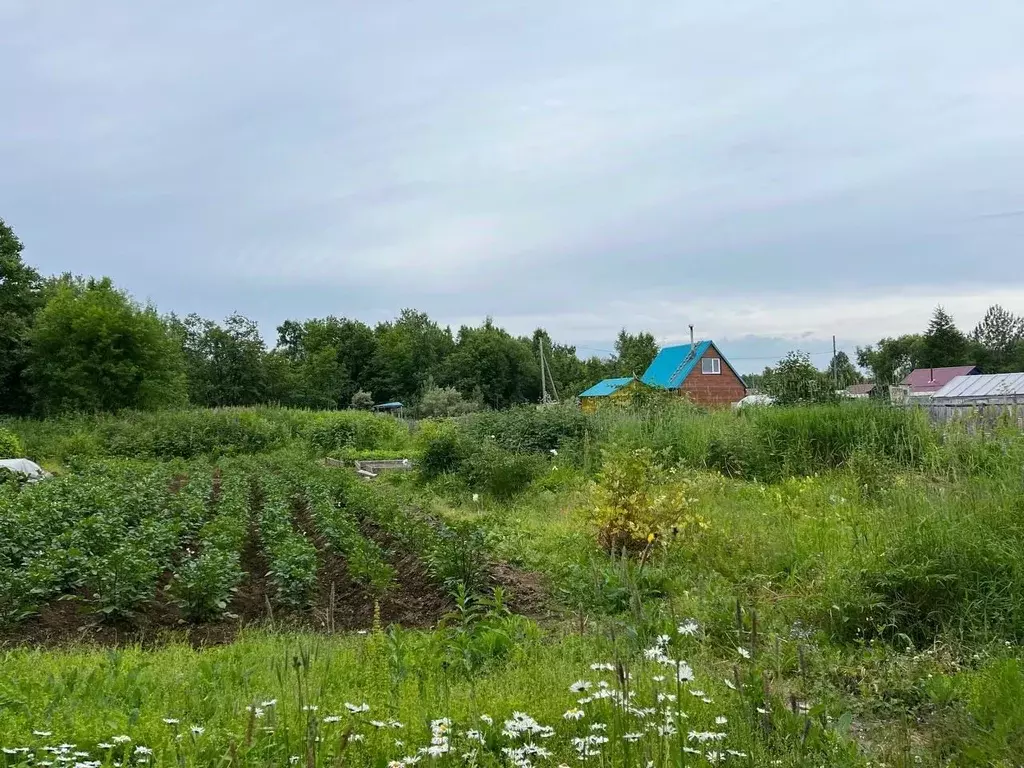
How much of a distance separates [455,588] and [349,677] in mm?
2388

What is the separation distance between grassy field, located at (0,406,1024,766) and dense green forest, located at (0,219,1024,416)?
Result: 6.45 m

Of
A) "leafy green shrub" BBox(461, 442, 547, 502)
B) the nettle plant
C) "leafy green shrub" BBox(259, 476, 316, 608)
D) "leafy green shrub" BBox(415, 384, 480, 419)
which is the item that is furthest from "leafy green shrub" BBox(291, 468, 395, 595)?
"leafy green shrub" BBox(415, 384, 480, 419)

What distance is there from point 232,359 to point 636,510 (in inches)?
1794

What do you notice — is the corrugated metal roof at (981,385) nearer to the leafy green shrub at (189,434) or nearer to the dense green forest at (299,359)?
the dense green forest at (299,359)

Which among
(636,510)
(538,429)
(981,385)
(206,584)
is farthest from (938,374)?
(206,584)

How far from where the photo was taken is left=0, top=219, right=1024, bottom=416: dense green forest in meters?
30.2

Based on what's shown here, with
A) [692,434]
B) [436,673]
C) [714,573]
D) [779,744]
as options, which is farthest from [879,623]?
[692,434]

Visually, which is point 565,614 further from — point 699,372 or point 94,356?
point 699,372

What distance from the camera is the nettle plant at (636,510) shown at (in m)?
6.80

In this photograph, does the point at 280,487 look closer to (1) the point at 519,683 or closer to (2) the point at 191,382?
(1) the point at 519,683

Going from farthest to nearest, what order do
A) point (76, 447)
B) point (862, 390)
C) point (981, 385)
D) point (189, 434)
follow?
point (189, 434)
point (981, 385)
point (76, 447)
point (862, 390)

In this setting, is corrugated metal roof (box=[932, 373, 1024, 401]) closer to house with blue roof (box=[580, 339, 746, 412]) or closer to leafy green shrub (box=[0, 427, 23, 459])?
house with blue roof (box=[580, 339, 746, 412])

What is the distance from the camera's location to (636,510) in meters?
7.00

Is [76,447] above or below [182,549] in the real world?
above
